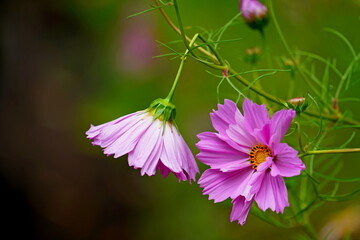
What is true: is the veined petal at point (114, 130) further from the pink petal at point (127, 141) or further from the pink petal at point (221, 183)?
the pink petal at point (221, 183)

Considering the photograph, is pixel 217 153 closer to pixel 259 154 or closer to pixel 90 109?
pixel 259 154

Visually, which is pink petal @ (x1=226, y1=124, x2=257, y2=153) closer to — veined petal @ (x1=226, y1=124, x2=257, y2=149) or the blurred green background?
veined petal @ (x1=226, y1=124, x2=257, y2=149)

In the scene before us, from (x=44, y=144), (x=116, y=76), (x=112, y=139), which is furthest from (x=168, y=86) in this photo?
(x=112, y=139)

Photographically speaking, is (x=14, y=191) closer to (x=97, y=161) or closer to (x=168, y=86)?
(x=97, y=161)

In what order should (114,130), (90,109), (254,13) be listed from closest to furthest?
(114,130), (254,13), (90,109)

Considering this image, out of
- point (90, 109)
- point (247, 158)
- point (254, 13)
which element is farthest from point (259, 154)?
point (90, 109)

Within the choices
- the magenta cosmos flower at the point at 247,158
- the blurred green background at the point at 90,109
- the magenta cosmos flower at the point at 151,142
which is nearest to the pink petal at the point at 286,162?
the magenta cosmos flower at the point at 247,158
